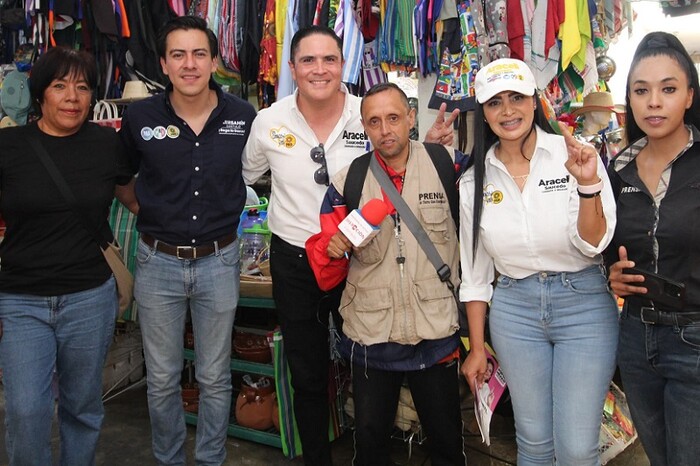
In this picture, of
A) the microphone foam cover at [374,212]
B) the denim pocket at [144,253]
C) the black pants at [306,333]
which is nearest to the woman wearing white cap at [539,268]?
the microphone foam cover at [374,212]

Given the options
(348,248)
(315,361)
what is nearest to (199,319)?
(315,361)

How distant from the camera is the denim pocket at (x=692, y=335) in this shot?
1697 mm

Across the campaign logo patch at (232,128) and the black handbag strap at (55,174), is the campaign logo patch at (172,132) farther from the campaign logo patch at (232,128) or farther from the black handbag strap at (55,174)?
the black handbag strap at (55,174)

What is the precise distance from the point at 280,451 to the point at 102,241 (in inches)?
67.2

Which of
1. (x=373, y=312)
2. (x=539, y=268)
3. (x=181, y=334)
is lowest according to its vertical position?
(x=181, y=334)

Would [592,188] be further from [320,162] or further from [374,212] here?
[320,162]

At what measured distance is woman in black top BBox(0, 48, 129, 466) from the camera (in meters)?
2.22

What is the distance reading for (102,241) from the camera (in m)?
2.40

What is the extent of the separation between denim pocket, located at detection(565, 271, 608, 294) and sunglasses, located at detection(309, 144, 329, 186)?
114 centimetres

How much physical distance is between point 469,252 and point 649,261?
2.03ft

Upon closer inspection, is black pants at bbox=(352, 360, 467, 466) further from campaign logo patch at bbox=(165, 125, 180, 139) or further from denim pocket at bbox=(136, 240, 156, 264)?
campaign logo patch at bbox=(165, 125, 180, 139)

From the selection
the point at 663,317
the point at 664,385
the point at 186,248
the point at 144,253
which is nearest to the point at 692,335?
the point at 663,317

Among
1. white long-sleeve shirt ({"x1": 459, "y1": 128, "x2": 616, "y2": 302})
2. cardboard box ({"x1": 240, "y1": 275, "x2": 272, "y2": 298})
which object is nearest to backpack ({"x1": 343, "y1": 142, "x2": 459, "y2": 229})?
white long-sleeve shirt ({"x1": 459, "y1": 128, "x2": 616, "y2": 302})

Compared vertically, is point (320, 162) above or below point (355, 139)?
below
